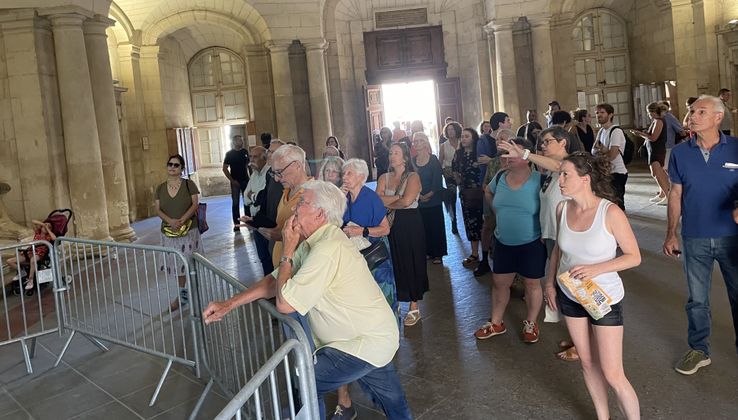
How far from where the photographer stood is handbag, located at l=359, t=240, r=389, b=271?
3808mm

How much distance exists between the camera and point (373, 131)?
18.0 m

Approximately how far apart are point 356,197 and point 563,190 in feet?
5.17

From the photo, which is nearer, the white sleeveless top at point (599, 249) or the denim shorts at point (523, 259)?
the white sleeveless top at point (599, 249)

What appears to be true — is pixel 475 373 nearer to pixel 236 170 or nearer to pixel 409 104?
pixel 236 170

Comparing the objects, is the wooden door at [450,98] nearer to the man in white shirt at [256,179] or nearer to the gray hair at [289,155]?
the man in white shirt at [256,179]

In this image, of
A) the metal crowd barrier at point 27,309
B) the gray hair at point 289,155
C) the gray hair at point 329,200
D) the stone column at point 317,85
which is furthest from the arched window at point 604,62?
the gray hair at point 329,200

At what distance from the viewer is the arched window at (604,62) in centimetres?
1736

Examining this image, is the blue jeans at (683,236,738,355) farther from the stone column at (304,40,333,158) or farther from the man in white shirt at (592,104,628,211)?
the stone column at (304,40,333,158)

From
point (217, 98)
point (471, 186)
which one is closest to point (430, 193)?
point (471, 186)

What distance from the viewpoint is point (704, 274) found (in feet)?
13.1

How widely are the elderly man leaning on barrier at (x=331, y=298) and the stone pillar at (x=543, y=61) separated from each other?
39.6ft

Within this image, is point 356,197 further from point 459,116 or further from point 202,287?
point 459,116

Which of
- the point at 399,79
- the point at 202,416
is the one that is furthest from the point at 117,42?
the point at 202,416

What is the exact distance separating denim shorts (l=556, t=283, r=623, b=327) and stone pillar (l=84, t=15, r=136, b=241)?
9095 mm
